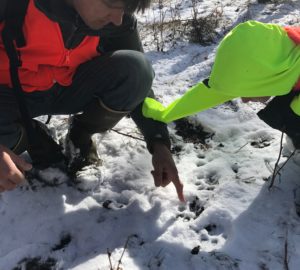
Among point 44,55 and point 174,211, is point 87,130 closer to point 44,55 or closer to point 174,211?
point 44,55

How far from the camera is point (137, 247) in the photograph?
72.5 inches

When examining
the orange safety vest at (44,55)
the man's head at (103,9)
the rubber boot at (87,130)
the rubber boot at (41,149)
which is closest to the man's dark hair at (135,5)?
the man's head at (103,9)

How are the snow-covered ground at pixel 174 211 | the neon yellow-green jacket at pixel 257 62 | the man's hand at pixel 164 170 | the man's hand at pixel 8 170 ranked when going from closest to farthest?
the man's hand at pixel 8 170 → the neon yellow-green jacket at pixel 257 62 → the snow-covered ground at pixel 174 211 → the man's hand at pixel 164 170

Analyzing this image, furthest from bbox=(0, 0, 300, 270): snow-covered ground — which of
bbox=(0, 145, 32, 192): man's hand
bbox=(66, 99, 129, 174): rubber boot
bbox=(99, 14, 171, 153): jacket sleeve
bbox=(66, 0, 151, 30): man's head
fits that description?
bbox=(66, 0, 151, 30): man's head

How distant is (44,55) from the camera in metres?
1.82

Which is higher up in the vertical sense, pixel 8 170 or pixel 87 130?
pixel 8 170

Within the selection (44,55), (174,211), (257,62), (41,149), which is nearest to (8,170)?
(44,55)

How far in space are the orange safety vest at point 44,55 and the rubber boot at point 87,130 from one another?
18cm

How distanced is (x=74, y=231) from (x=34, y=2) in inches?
37.7

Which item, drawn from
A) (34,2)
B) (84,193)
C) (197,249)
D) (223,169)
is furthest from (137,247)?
(34,2)

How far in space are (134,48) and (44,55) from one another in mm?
466

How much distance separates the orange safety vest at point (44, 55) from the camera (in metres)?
1.71

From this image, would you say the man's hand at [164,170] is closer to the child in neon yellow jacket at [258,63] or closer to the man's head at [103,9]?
→ the child in neon yellow jacket at [258,63]

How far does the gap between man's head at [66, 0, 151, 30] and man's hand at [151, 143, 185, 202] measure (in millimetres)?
624
